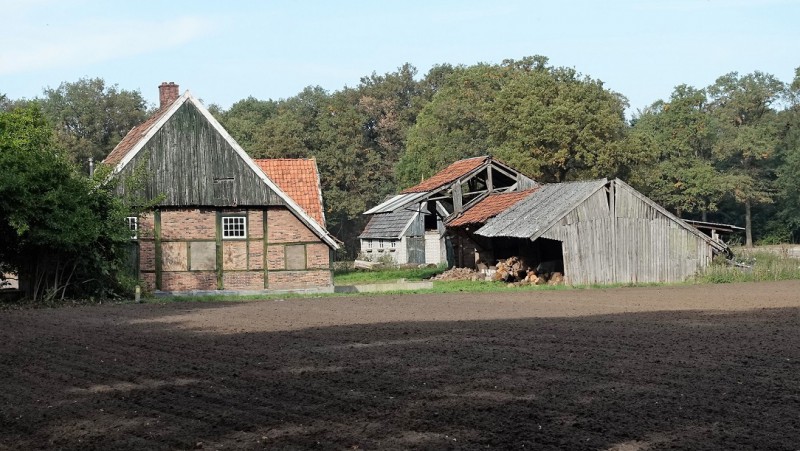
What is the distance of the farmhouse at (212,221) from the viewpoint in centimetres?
3606

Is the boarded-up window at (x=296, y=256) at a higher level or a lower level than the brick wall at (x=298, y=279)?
higher

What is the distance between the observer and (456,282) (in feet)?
135

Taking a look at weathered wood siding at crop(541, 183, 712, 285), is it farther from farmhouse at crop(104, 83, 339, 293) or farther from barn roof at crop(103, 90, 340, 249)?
farmhouse at crop(104, 83, 339, 293)

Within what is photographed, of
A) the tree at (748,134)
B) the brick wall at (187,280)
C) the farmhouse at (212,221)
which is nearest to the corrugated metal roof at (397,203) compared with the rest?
the farmhouse at (212,221)

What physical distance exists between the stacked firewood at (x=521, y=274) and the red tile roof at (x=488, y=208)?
8.33 feet

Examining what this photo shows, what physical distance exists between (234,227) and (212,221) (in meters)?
0.79

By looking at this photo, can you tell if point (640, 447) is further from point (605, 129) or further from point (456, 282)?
point (605, 129)

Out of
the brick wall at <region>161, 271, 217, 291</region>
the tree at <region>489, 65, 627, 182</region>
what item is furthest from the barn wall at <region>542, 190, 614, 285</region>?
the tree at <region>489, 65, 627, 182</region>

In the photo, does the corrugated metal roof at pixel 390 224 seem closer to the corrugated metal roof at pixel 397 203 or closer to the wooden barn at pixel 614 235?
the corrugated metal roof at pixel 397 203

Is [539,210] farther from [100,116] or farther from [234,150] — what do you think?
[100,116]

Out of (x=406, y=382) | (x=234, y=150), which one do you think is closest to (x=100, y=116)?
(x=234, y=150)

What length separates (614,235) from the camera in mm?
37594

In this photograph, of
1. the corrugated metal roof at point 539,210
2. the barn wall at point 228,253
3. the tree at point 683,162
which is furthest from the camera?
the tree at point 683,162

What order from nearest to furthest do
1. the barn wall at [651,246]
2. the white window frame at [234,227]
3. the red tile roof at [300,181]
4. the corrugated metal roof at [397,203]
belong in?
the white window frame at [234,227]
the barn wall at [651,246]
the red tile roof at [300,181]
the corrugated metal roof at [397,203]
